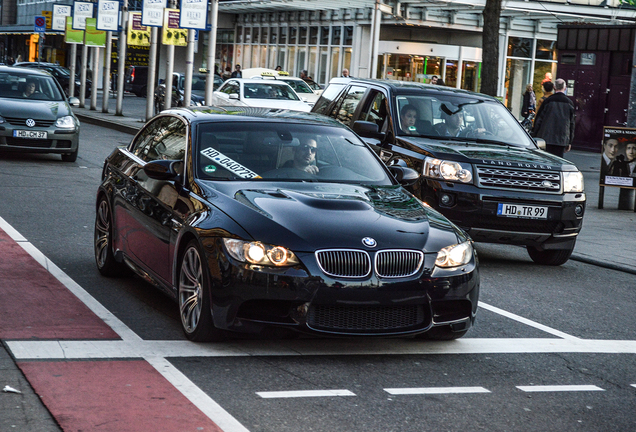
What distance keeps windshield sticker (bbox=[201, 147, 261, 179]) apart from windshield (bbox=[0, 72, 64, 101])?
12597 mm

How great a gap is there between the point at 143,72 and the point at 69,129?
3561 centimetres

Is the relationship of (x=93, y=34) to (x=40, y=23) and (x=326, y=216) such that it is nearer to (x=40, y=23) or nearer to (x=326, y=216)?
(x=40, y=23)

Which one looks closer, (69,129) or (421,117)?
(421,117)

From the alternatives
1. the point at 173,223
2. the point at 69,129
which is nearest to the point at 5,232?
the point at 173,223

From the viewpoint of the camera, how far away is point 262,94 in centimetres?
2730

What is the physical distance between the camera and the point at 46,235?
10.1 metres

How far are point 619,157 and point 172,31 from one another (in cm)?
1417

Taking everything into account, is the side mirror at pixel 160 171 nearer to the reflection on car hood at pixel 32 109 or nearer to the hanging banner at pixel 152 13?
the reflection on car hood at pixel 32 109

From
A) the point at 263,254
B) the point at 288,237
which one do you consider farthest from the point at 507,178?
the point at 263,254

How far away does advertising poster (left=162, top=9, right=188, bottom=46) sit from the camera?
85.4 ft

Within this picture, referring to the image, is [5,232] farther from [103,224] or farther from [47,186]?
[47,186]

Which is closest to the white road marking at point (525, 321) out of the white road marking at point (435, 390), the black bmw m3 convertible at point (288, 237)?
the black bmw m3 convertible at point (288, 237)

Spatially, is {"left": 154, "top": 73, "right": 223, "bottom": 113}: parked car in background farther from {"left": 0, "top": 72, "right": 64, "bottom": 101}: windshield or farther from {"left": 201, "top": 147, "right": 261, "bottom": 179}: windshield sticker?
{"left": 201, "top": 147, "right": 261, "bottom": 179}: windshield sticker

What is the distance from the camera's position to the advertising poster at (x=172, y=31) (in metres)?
26.0
